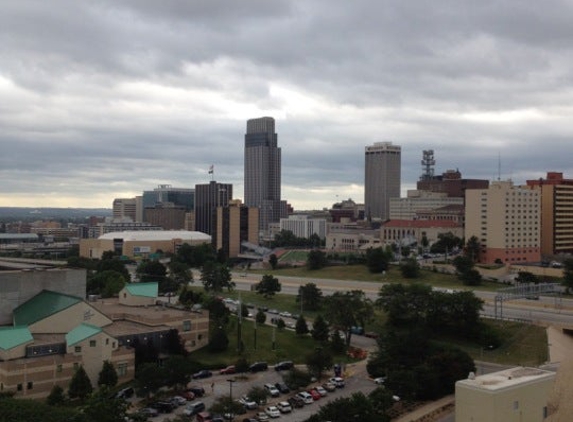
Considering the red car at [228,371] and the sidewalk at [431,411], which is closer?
the sidewalk at [431,411]

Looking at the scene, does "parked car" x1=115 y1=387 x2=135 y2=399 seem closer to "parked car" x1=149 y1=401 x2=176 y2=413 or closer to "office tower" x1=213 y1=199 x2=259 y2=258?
"parked car" x1=149 y1=401 x2=176 y2=413

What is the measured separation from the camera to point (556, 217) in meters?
138

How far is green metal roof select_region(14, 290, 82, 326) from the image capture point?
54.8 m

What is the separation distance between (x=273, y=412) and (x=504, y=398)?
55.1 ft

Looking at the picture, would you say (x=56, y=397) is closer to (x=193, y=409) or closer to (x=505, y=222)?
(x=193, y=409)

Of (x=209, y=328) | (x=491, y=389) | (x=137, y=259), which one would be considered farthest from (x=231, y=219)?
(x=491, y=389)

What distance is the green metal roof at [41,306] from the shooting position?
180ft

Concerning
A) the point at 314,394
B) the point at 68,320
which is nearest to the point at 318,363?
the point at 314,394

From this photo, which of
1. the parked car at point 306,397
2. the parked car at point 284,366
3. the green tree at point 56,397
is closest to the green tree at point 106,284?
the parked car at point 284,366

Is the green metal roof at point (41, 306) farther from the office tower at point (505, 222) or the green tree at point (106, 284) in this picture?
the office tower at point (505, 222)

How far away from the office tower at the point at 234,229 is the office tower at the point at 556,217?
67996 mm

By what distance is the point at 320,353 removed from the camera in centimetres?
5322

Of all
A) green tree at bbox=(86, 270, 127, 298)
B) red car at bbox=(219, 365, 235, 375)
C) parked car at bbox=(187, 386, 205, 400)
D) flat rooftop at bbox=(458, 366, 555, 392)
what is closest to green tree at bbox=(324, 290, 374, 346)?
red car at bbox=(219, 365, 235, 375)

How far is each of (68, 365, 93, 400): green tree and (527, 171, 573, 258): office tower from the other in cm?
11132
